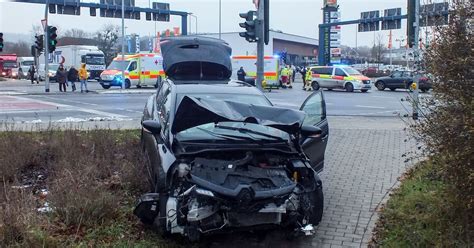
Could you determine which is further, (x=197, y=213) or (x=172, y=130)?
(x=172, y=130)

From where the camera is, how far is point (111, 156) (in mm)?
7543

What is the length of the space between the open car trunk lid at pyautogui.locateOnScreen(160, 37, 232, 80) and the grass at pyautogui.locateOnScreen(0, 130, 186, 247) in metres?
2.72

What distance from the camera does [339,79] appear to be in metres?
37.5

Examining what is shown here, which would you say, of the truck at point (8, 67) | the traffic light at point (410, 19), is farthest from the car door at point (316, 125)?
the truck at point (8, 67)

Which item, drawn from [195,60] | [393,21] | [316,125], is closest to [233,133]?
[316,125]

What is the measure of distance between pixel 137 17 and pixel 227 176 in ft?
141

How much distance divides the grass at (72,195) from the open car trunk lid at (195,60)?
8.93ft

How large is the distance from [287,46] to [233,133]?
9445 centimetres

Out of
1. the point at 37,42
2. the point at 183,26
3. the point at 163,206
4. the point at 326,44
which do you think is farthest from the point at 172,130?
the point at 326,44

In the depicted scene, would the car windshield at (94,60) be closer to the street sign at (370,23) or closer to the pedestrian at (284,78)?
the pedestrian at (284,78)

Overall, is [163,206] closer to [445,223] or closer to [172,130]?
[172,130]

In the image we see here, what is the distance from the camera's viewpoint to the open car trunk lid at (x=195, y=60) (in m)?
10.3

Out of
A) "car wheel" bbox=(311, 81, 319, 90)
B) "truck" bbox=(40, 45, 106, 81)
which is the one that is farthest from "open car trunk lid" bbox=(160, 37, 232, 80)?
"truck" bbox=(40, 45, 106, 81)

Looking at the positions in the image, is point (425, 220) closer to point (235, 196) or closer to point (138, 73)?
point (235, 196)
